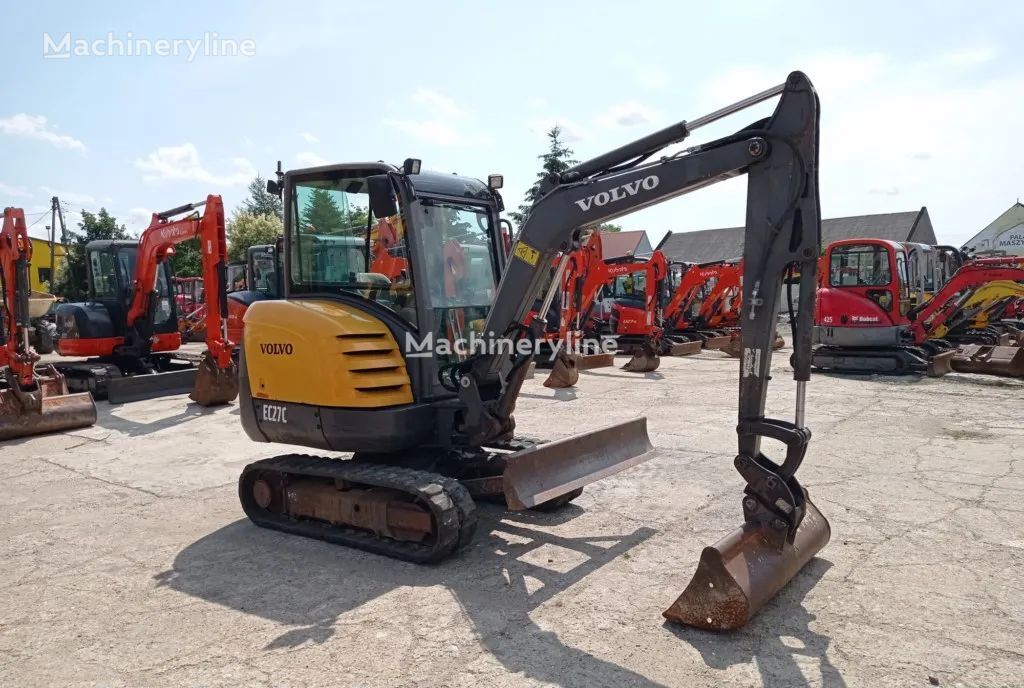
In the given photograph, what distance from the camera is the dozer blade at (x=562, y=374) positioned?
→ 40.4ft

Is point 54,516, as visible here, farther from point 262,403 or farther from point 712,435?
point 712,435

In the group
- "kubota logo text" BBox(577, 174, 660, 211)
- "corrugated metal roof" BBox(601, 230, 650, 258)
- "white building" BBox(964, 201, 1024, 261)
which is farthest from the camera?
"corrugated metal roof" BBox(601, 230, 650, 258)

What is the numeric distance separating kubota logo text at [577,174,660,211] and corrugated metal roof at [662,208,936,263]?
1814 inches

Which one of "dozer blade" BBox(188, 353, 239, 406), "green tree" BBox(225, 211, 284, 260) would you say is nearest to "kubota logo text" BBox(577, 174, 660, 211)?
"dozer blade" BBox(188, 353, 239, 406)

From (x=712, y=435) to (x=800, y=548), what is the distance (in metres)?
4.03

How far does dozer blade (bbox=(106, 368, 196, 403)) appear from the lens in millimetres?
11228

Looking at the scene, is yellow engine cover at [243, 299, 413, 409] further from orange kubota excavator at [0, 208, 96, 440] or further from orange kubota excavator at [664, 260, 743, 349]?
orange kubota excavator at [664, 260, 743, 349]

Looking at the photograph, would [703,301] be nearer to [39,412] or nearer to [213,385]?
[213,385]

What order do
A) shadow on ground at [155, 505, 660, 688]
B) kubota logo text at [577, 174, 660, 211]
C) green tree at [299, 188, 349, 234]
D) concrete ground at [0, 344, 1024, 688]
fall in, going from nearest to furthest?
concrete ground at [0, 344, 1024, 688], shadow on ground at [155, 505, 660, 688], kubota logo text at [577, 174, 660, 211], green tree at [299, 188, 349, 234]

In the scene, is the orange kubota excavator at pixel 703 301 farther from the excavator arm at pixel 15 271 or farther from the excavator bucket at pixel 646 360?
the excavator arm at pixel 15 271

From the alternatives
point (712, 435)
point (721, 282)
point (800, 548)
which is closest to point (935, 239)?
point (721, 282)

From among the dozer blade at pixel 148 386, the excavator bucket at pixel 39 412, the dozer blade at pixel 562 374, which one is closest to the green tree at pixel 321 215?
the excavator bucket at pixel 39 412

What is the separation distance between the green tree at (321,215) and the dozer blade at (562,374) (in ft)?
24.2

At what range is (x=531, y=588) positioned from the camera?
4.23 meters
